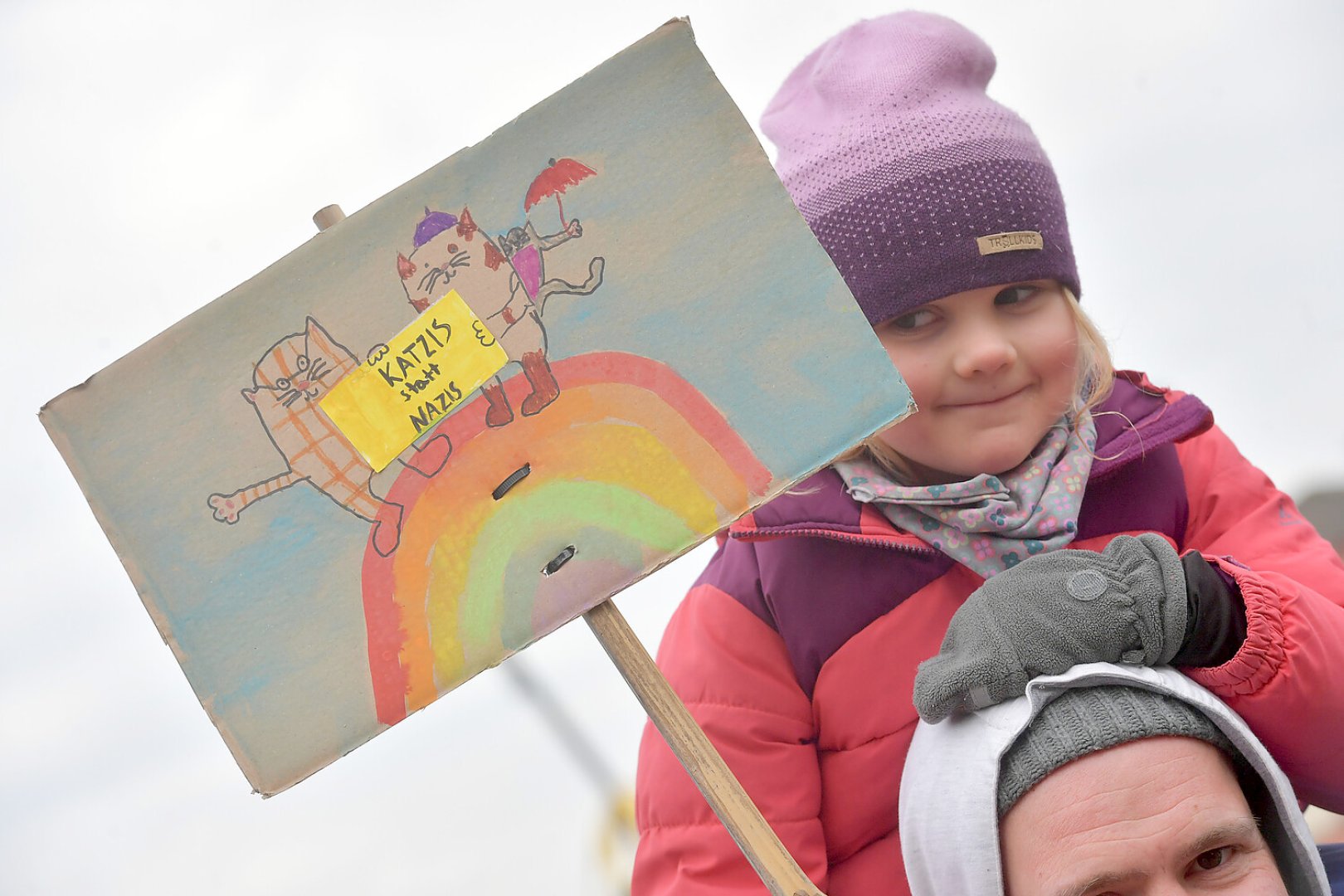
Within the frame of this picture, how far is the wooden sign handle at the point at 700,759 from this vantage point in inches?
29.2

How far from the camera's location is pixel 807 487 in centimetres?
105

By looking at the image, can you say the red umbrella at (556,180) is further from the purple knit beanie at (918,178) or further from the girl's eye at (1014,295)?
the girl's eye at (1014,295)

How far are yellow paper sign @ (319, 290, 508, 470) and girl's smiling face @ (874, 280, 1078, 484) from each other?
0.39 metres

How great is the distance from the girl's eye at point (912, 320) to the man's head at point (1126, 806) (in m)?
0.34

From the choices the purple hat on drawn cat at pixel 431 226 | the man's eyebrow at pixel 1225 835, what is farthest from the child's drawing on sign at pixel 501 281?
the man's eyebrow at pixel 1225 835

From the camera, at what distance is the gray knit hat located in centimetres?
78

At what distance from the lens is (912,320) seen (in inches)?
39.4

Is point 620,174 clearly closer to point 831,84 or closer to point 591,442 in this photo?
point 591,442

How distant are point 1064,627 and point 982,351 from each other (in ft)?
0.83

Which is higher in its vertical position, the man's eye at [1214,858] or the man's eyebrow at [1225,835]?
the man's eyebrow at [1225,835]

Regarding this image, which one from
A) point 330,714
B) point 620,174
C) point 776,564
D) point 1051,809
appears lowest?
point 1051,809

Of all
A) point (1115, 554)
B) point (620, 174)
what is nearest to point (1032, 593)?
point (1115, 554)

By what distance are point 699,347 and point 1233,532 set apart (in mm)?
523

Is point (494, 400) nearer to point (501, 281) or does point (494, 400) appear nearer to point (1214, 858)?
point (501, 281)
